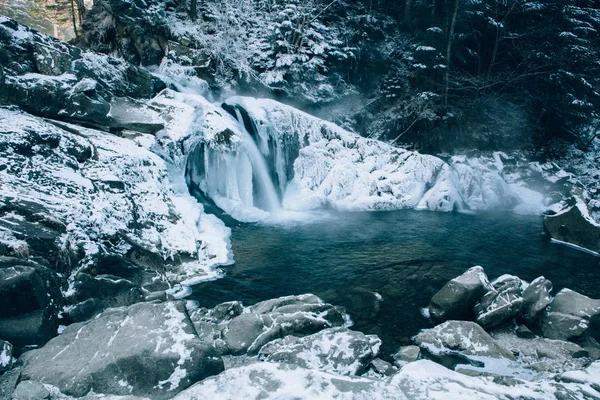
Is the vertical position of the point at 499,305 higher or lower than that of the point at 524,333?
higher

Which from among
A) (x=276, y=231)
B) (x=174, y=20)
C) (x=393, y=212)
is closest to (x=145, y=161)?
(x=276, y=231)

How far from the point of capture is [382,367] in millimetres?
3666

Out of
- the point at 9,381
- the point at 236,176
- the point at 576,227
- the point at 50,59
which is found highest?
the point at 50,59

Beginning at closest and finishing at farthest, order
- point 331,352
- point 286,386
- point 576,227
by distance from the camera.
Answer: point 286,386 → point 331,352 → point 576,227

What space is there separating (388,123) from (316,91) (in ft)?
14.7

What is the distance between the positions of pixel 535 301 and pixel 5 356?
6791 mm

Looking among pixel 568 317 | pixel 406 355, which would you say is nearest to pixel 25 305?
pixel 406 355

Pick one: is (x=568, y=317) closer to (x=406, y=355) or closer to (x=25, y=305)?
(x=406, y=355)

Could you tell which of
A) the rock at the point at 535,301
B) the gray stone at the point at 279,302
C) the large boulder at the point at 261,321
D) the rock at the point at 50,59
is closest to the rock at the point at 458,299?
the rock at the point at 535,301

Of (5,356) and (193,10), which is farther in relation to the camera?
(193,10)

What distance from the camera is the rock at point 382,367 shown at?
3.60m

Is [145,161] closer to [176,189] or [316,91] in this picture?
[176,189]

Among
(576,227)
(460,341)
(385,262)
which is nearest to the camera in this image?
(460,341)

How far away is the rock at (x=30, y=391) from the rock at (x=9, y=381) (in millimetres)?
227
